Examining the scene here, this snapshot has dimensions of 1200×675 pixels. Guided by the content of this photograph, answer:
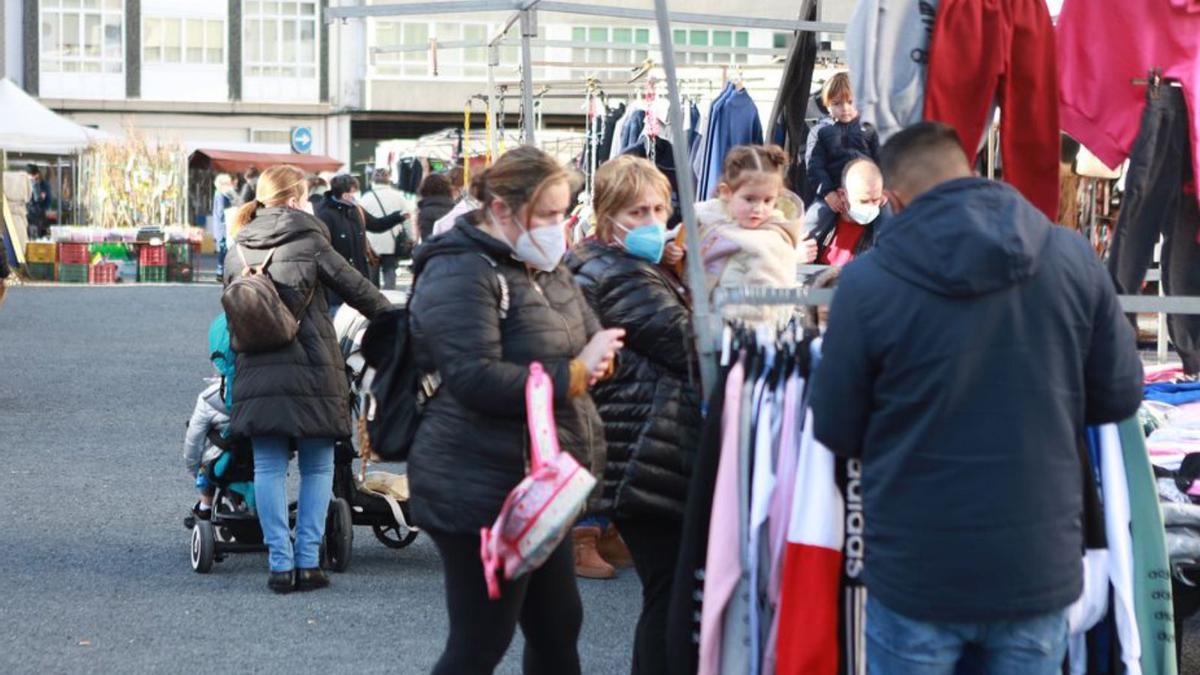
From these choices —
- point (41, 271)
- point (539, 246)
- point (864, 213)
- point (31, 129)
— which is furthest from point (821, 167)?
point (41, 271)

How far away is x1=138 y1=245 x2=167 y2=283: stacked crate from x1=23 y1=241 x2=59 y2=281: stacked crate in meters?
1.48

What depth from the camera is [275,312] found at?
7.14 metres

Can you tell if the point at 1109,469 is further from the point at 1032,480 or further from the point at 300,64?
the point at 300,64

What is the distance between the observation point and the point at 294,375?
7309 millimetres

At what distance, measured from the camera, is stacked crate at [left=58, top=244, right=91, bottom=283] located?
30.4 m

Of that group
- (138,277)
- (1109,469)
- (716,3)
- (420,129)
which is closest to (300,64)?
(420,129)

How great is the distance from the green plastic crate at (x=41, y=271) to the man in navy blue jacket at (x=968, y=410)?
28994 mm

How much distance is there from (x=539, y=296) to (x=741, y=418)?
0.59m

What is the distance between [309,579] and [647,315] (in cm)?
302

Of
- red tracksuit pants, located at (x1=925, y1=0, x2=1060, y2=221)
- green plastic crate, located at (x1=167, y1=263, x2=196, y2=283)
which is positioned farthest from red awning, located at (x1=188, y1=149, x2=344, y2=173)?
red tracksuit pants, located at (x1=925, y1=0, x2=1060, y2=221)

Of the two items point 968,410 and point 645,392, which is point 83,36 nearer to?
point 645,392

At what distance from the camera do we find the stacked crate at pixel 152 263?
31.0 metres

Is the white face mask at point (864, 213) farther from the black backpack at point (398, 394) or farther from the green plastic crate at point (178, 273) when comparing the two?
the green plastic crate at point (178, 273)

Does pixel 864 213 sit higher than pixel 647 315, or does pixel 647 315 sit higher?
pixel 864 213
